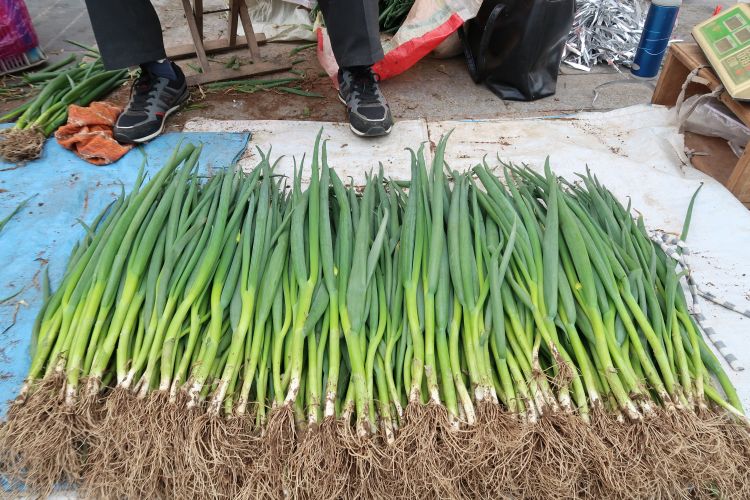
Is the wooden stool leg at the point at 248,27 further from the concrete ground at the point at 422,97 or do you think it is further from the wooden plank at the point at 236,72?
the concrete ground at the point at 422,97

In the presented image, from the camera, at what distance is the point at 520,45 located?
104 inches

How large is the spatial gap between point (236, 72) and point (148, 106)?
28.1 inches

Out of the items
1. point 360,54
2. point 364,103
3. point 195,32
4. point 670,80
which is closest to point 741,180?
point 670,80

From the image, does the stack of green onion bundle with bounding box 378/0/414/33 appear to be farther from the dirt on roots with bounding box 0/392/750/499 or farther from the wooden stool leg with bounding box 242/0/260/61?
the dirt on roots with bounding box 0/392/750/499

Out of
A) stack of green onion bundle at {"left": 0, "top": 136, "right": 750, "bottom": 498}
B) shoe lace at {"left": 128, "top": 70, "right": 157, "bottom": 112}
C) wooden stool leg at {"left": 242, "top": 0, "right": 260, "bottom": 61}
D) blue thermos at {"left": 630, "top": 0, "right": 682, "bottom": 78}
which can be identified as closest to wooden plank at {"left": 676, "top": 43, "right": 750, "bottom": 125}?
blue thermos at {"left": 630, "top": 0, "right": 682, "bottom": 78}

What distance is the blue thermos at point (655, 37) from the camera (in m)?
2.94

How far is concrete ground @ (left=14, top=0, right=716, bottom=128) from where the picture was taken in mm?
2674

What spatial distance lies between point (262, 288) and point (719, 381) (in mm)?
1196

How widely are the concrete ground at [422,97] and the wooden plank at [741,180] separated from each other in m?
0.97

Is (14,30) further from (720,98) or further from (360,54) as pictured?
(720,98)

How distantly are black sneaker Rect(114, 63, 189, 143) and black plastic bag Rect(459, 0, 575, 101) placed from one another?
1.68m

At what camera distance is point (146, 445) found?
1031mm

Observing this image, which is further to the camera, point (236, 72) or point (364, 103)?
point (236, 72)

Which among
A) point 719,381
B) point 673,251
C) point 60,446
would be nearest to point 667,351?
point 719,381
